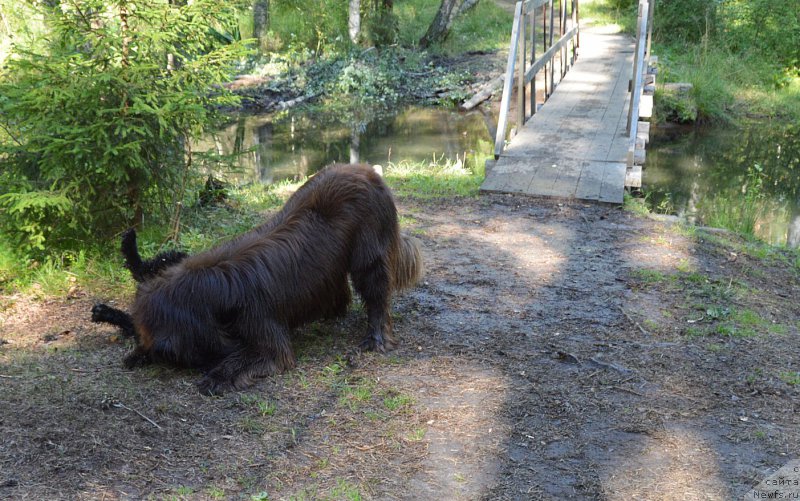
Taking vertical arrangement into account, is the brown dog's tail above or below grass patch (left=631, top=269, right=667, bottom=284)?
above

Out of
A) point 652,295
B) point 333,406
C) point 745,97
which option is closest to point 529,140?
→ point 652,295

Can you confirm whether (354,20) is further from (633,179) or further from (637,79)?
(633,179)

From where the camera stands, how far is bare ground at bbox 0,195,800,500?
10.9 feet

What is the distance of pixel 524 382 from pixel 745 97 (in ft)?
50.5

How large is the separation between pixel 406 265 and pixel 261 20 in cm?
1812

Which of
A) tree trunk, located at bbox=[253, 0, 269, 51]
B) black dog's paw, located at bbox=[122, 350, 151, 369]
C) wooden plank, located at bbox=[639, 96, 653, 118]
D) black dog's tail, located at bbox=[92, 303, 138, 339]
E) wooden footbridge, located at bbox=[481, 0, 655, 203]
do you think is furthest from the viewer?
tree trunk, located at bbox=[253, 0, 269, 51]

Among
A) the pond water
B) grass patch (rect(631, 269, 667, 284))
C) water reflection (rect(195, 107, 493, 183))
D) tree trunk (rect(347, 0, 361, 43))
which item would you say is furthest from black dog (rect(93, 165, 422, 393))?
tree trunk (rect(347, 0, 361, 43))

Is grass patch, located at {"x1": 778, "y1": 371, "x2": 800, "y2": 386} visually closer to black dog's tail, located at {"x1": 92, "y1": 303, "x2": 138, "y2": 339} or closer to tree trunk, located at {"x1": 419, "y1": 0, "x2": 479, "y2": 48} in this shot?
black dog's tail, located at {"x1": 92, "y1": 303, "x2": 138, "y2": 339}

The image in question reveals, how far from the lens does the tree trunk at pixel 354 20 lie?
19.7m

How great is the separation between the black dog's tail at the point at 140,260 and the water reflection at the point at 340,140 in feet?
23.7

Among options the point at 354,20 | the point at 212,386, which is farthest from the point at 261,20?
the point at 212,386

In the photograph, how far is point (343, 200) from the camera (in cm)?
450

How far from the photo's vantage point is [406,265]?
4.92 metres

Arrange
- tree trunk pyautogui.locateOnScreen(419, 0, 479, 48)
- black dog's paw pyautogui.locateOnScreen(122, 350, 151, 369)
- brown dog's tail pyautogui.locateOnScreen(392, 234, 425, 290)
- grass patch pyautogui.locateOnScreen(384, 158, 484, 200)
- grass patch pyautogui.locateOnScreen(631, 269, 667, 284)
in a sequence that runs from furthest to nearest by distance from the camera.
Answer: tree trunk pyautogui.locateOnScreen(419, 0, 479, 48) → grass patch pyautogui.locateOnScreen(384, 158, 484, 200) → grass patch pyautogui.locateOnScreen(631, 269, 667, 284) → brown dog's tail pyautogui.locateOnScreen(392, 234, 425, 290) → black dog's paw pyautogui.locateOnScreen(122, 350, 151, 369)
